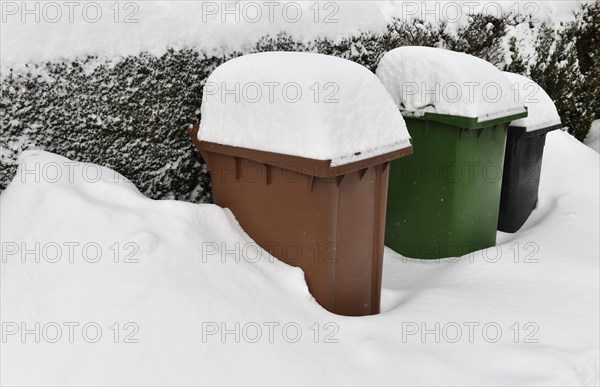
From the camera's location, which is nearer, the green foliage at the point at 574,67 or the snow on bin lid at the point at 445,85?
the snow on bin lid at the point at 445,85

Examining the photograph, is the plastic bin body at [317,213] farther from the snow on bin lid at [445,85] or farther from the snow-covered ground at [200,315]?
the snow on bin lid at [445,85]

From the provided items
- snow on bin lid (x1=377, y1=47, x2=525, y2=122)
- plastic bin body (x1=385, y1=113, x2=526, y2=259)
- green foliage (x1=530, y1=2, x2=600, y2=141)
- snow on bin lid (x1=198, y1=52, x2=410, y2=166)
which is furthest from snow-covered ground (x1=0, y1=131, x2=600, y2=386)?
green foliage (x1=530, y1=2, x2=600, y2=141)

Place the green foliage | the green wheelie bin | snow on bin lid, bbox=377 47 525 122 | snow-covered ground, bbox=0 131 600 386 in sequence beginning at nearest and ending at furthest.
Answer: snow-covered ground, bbox=0 131 600 386 → snow on bin lid, bbox=377 47 525 122 → the green wheelie bin → the green foliage

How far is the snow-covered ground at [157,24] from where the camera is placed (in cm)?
319

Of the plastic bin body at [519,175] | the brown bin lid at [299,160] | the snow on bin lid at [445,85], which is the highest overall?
the snow on bin lid at [445,85]

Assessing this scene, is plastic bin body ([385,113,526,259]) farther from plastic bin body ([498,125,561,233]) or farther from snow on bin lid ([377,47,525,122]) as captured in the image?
plastic bin body ([498,125,561,233])

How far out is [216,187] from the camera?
3516 millimetres

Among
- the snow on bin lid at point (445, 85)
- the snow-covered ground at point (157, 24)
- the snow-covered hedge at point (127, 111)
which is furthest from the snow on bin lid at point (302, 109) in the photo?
the snow on bin lid at point (445, 85)

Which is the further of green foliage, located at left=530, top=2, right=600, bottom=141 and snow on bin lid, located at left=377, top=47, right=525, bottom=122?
green foliage, located at left=530, top=2, right=600, bottom=141

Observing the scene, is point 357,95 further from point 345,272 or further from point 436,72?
point 436,72

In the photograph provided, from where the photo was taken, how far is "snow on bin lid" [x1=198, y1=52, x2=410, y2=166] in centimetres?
291

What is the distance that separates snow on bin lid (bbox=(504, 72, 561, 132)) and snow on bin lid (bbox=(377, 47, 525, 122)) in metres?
0.39

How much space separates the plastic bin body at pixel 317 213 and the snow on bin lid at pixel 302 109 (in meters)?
0.07

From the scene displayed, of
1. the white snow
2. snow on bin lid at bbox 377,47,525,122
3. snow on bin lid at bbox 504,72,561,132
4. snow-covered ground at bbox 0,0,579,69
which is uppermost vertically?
snow-covered ground at bbox 0,0,579,69
